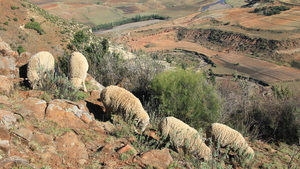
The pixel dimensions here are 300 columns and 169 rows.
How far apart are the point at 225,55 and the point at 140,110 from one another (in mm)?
60623

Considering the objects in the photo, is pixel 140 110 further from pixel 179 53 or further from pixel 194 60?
pixel 179 53

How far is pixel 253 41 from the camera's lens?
69125mm

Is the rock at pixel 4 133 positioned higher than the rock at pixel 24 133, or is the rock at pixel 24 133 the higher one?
the rock at pixel 4 133

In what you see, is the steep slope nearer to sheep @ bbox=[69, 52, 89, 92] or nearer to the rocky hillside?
sheep @ bbox=[69, 52, 89, 92]

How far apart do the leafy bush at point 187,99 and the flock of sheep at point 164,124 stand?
225 centimetres

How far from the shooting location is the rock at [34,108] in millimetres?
6879

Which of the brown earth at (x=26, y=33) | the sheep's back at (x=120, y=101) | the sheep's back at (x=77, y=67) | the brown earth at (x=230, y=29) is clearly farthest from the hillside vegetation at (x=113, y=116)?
the brown earth at (x=230, y=29)

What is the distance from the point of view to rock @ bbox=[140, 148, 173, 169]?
5598mm

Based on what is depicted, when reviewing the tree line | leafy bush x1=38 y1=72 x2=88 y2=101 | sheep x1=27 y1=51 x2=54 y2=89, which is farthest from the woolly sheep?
the tree line

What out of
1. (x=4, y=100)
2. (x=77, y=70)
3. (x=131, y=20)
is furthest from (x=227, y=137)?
(x=131, y=20)

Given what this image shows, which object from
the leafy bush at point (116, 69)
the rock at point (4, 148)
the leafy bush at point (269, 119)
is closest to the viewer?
the rock at point (4, 148)

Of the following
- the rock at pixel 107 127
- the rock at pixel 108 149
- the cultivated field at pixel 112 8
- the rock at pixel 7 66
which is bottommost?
the rock at pixel 107 127

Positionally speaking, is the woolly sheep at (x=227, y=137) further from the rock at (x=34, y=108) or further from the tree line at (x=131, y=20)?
the tree line at (x=131, y=20)

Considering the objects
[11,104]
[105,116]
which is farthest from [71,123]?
[105,116]
